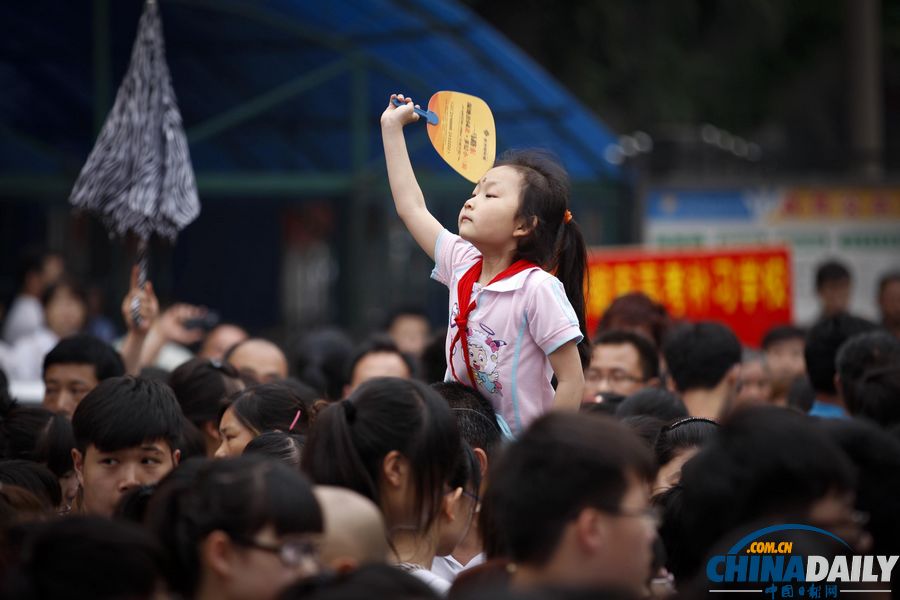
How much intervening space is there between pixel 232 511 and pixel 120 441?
1.38m

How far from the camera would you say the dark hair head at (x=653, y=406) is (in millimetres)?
4523

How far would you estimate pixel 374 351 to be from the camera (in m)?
5.80

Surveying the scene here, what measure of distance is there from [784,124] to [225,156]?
31.2ft

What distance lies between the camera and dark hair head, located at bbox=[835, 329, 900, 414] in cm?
464

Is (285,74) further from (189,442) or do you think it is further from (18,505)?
(18,505)

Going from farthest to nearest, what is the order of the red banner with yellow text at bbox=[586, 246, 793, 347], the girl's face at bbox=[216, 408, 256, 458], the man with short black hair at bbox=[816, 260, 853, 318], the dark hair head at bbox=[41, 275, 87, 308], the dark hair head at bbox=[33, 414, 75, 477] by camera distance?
the man with short black hair at bbox=[816, 260, 853, 318] < the red banner with yellow text at bbox=[586, 246, 793, 347] < the dark hair head at bbox=[41, 275, 87, 308] < the dark hair head at bbox=[33, 414, 75, 477] < the girl's face at bbox=[216, 408, 256, 458]

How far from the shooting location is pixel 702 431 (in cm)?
383

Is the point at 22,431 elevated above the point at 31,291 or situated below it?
below

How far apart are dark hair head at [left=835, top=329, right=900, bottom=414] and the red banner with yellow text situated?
3804 millimetres

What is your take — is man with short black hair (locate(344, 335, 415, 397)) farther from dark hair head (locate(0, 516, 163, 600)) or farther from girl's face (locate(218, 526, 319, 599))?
dark hair head (locate(0, 516, 163, 600))

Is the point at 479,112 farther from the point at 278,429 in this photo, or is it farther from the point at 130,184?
the point at 130,184

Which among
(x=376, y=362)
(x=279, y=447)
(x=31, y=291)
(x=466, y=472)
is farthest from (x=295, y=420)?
(x=31, y=291)

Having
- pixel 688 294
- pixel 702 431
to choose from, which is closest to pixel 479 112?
pixel 702 431

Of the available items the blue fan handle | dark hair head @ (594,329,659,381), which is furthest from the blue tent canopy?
the blue fan handle
